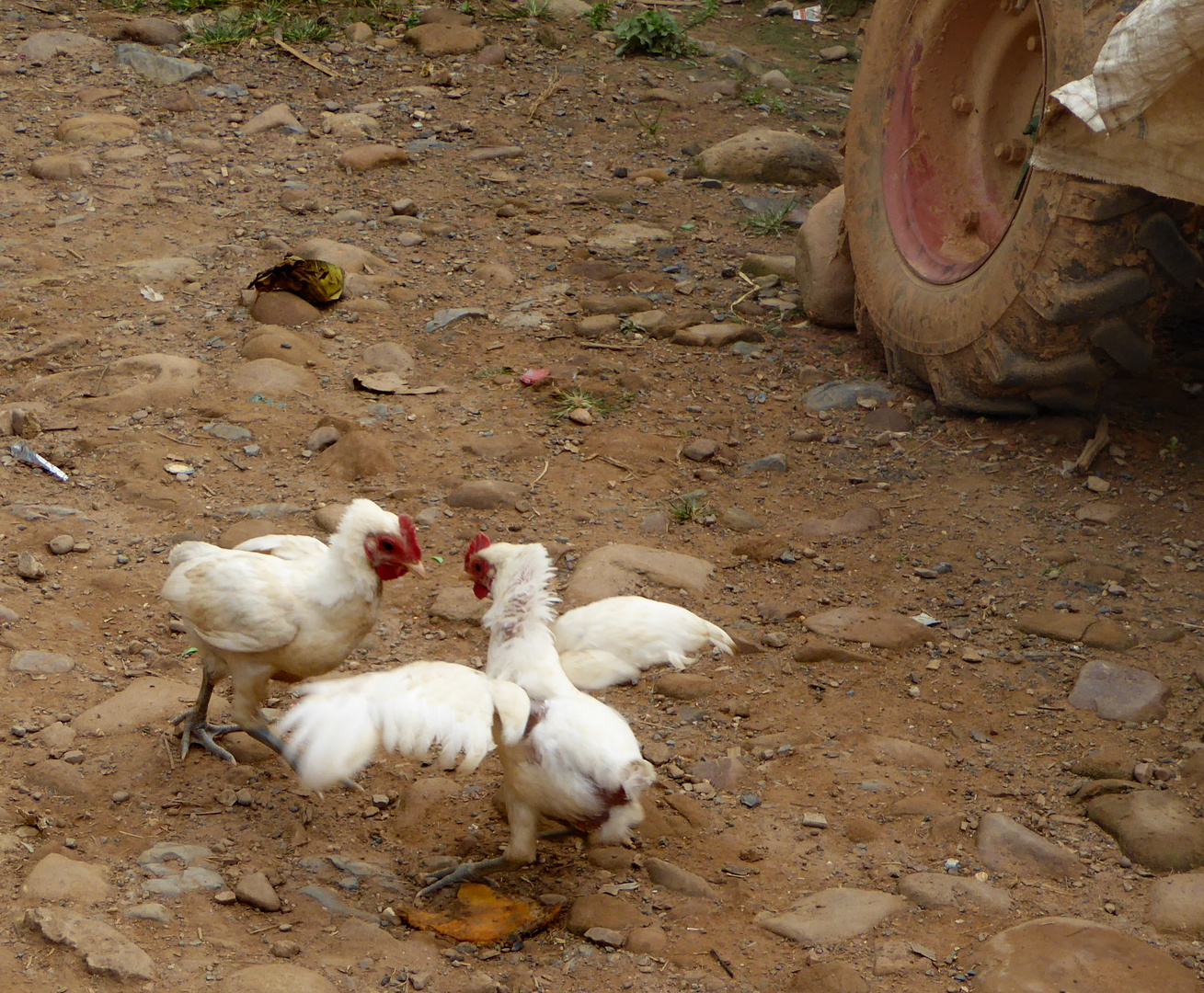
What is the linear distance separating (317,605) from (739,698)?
133 centimetres

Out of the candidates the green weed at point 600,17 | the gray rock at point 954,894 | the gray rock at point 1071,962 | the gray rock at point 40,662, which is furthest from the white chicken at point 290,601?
the green weed at point 600,17

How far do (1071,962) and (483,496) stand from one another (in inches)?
108

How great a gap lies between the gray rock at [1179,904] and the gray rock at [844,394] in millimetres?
2826

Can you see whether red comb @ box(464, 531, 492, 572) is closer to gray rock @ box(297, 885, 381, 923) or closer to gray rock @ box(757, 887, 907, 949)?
gray rock @ box(297, 885, 381, 923)

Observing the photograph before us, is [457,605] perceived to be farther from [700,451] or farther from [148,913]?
[148,913]

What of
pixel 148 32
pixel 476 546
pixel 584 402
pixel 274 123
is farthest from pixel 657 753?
pixel 148 32

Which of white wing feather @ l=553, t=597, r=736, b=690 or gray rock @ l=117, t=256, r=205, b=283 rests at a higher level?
white wing feather @ l=553, t=597, r=736, b=690

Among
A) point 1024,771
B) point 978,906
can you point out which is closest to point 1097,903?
point 978,906

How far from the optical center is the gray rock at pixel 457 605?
13.9 ft

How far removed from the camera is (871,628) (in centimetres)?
414

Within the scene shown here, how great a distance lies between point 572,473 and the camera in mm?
5043

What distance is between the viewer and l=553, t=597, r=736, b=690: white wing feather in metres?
3.40

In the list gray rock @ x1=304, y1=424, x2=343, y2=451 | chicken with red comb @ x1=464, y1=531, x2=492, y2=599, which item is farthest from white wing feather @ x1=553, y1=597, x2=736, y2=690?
gray rock @ x1=304, y1=424, x2=343, y2=451

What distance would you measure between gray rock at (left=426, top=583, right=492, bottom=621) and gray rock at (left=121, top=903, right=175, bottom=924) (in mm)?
1566
